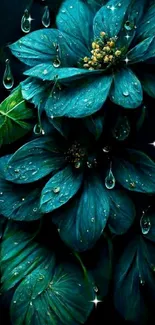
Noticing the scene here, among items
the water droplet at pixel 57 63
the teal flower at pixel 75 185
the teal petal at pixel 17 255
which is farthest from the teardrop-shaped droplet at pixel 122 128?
the teal petal at pixel 17 255

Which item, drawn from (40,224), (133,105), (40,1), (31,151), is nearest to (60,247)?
(40,224)

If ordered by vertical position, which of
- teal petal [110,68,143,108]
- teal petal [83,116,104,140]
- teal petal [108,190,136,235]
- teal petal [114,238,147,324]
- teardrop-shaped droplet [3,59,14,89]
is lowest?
teal petal [114,238,147,324]

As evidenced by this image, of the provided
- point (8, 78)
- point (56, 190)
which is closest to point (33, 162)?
point (56, 190)

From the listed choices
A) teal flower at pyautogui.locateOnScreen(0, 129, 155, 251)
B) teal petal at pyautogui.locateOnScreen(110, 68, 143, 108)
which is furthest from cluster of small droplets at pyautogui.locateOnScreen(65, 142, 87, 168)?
teal petal at pyautogui.locateOnScreen(110, 68, 143, 108)

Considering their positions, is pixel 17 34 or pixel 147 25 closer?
pixel 147 25

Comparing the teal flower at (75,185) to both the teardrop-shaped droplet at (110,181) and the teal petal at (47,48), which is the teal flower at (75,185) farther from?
the teal petal at (47,48)

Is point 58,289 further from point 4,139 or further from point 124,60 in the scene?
point 124,60

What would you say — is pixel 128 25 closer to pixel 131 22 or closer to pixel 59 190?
pixel 131 22

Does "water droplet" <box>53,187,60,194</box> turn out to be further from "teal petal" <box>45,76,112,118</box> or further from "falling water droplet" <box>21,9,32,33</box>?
"falling water droplet" <box>21,9,32,33</box>
